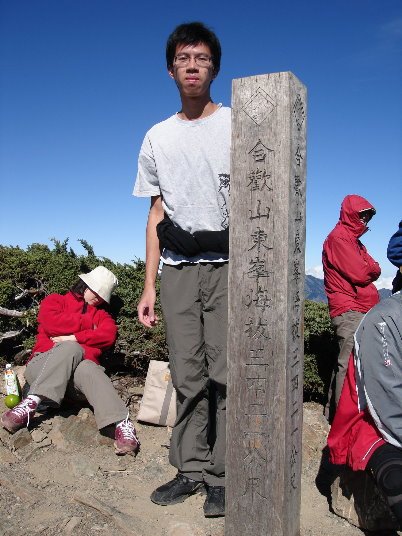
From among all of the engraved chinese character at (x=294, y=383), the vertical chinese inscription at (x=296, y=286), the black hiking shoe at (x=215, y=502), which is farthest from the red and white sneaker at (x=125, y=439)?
the engraved chinese character at (x=294, y=383)

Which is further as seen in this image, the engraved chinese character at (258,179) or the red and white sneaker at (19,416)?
the red and white sneaker at (19,416)

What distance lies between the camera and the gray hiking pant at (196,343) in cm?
328

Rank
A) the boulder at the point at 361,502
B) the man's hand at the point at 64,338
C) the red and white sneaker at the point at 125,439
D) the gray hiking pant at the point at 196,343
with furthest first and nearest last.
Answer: the man's hand at the point at 64,338, the red and white sneaker at the point at 125,439, the gray hiking pant at the point at 196,343, the boulder at the point at 361,502

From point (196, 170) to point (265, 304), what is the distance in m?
0.95

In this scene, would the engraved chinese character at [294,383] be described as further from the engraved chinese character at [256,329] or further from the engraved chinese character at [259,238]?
the engraved chinese character at [259,238]

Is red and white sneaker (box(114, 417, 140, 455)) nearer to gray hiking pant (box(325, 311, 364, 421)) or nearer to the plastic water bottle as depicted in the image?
the plastic water bottle

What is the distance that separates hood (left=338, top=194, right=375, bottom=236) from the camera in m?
4.95

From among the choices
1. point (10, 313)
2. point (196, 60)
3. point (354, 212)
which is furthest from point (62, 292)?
point (196, 60)

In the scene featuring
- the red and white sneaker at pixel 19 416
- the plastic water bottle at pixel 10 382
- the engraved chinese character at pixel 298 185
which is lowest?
the red and white sneaker at pixel 19 416

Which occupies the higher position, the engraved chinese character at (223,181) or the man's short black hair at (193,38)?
the man's short black hair at (193,38)

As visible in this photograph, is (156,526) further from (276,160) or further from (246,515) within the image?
(276,160)

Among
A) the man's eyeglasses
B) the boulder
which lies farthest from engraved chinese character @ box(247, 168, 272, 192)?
the boulder

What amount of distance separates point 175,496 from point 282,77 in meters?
2.52

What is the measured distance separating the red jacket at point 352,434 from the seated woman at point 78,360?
1.68m
